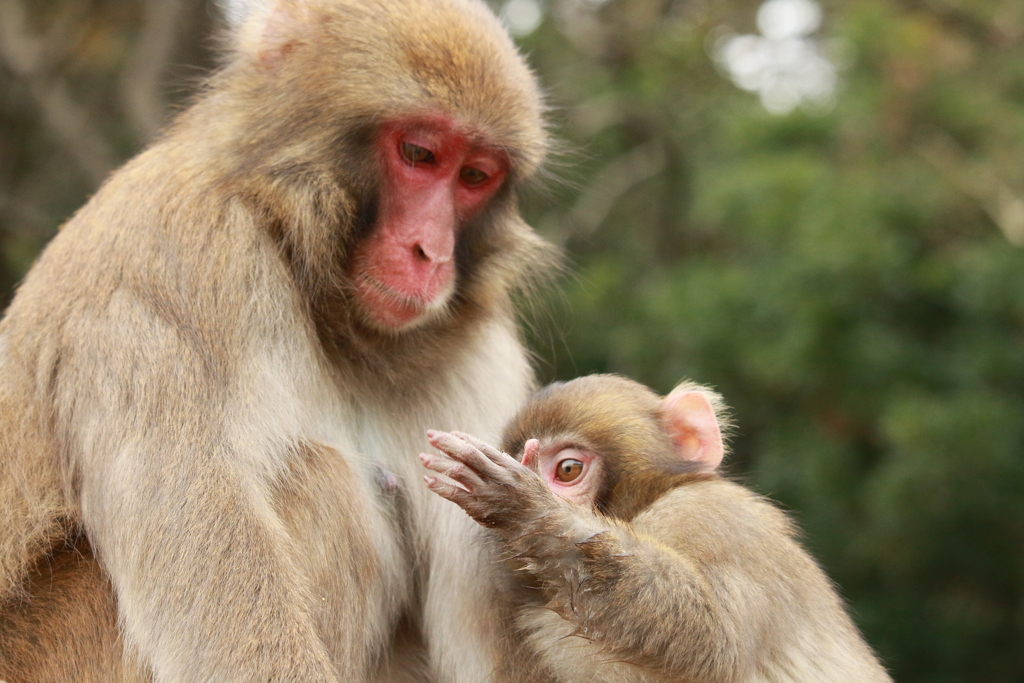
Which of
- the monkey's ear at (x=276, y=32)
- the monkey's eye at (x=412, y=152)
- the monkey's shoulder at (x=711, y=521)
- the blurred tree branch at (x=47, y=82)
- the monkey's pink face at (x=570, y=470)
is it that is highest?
the monkey's ear at (x=276, y=32)

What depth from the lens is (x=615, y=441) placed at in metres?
3.39

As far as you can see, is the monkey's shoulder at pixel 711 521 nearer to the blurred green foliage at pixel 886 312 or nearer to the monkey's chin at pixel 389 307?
the monkey's chin at pixel 389 307

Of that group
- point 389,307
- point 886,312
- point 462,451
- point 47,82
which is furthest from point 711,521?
point 47,82

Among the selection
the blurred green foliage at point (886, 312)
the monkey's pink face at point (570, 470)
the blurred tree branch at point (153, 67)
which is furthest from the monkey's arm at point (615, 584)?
the blurred tree branch at point (153, 67)

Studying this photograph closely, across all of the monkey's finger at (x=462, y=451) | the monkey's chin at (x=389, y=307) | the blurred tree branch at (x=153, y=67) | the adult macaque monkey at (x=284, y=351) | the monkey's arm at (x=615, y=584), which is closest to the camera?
the monkey's finger at (x=462, y=451)

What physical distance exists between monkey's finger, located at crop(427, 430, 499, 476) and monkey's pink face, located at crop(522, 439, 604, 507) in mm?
597

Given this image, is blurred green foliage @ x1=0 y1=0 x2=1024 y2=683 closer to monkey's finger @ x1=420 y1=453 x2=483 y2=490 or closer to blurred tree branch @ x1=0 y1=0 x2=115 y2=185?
blurred tree branch @ x1=0 y1=0 x2=115 y2=185

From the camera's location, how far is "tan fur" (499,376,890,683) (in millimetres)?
2855

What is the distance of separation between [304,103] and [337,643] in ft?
5.28

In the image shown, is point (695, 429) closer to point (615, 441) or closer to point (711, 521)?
point (615, 441)

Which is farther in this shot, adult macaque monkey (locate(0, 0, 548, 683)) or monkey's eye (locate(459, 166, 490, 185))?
monkey's eye (locate(459, 166, 490, 185))

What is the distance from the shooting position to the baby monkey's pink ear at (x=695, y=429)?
3.46 meters

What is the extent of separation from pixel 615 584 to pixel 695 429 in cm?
78

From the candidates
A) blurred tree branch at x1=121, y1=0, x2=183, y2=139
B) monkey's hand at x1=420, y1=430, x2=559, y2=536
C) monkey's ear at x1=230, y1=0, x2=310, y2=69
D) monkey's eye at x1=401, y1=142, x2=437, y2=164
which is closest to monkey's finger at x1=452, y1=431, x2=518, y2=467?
monkey's hand at x1=420, y1=430, x2=559, y2=536
